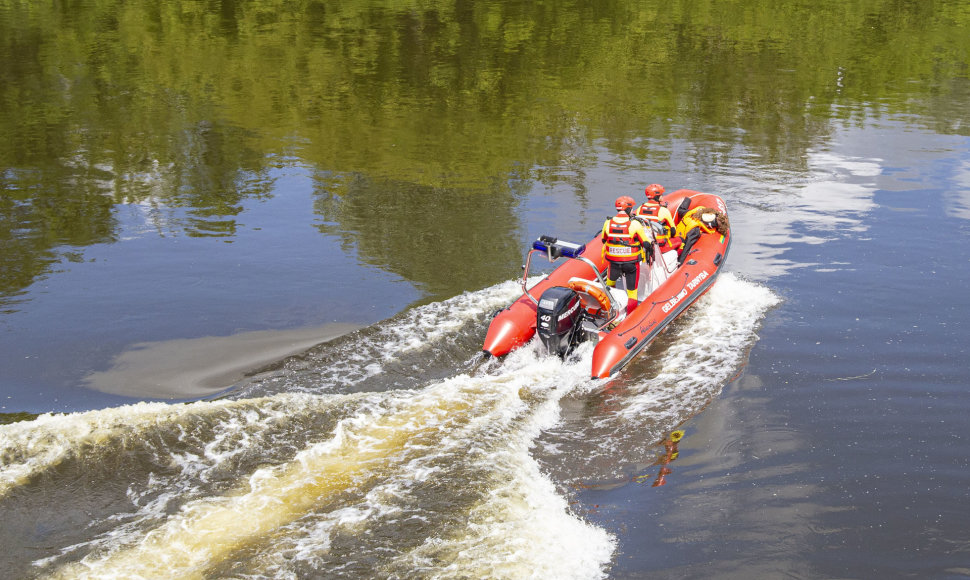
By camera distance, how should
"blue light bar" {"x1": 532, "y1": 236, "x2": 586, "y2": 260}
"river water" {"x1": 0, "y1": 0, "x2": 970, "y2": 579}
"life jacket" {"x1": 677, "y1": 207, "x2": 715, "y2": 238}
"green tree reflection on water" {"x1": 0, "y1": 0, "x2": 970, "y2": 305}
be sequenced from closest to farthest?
"river water" {"x1": 0, "y1": 0, "x2": 970, "y2": 579}
"blue light bar" {"x1": 532, "y1": 236, "x2": 586, "y2": 260}
"life jacket" {"x1": 677, "y1": 207, "x2": 715, "y2": 238}
"green tree reflection on water" {"x1": 0, "y1": 0, "x2": 970, "y2": 305}

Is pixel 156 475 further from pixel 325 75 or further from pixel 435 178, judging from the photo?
pixel 325 75

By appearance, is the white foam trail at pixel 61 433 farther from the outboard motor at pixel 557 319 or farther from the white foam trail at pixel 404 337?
the outboard motor at pixel 557 319

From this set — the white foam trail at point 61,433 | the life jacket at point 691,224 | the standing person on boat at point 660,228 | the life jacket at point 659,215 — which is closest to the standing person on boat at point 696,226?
the life jacket at point 691,224

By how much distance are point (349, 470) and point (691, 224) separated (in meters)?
6.54

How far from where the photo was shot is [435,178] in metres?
15.3

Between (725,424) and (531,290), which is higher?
(531,290)

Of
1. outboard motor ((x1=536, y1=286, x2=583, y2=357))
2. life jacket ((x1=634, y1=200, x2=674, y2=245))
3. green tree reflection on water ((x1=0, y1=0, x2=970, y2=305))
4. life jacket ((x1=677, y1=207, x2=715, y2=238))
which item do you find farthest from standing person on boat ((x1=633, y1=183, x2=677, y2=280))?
green tree reflection on water ((x1=0, y1=0, x2=970, y2=305))

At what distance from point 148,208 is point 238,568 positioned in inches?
382

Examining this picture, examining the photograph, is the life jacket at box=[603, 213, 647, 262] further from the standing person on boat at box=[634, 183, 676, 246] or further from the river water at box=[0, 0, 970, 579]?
the river water at box=[0, 0, 970, 579]

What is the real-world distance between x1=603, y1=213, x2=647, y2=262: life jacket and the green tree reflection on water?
2.21 meters

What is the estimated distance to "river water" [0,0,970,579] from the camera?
6.14 meters

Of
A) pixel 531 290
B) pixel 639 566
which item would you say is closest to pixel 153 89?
pixel 531 290

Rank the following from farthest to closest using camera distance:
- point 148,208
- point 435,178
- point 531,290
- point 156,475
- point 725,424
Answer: point 435,178 < point 148,208 < point 531,290 < point 725,424 < point 156,475

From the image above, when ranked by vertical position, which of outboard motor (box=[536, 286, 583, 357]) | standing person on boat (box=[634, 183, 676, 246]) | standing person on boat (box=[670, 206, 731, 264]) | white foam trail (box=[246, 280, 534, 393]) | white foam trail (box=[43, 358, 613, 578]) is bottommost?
white foam trail (box=[43, 358, 613, 578])
